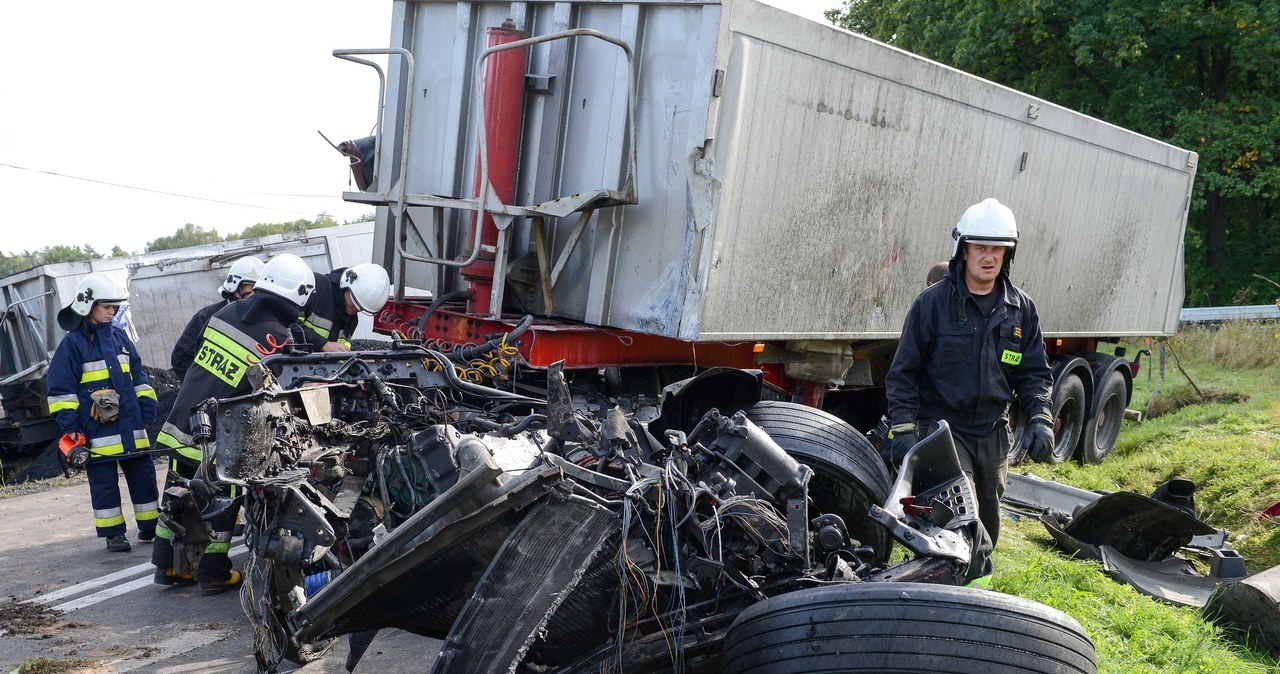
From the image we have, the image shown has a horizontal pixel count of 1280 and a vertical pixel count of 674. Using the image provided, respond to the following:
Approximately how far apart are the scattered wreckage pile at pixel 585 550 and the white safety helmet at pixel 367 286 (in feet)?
5.34

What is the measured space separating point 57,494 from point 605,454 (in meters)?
6.38

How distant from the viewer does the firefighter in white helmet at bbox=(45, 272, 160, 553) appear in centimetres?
586

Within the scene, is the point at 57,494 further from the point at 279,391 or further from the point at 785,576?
the point at 785,576

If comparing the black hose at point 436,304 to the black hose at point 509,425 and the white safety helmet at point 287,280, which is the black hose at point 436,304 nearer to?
the white safety helmet at point 287,280

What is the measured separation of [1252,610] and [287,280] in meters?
4.60

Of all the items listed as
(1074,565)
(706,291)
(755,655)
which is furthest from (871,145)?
(755,655)

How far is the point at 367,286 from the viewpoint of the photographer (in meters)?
5.60

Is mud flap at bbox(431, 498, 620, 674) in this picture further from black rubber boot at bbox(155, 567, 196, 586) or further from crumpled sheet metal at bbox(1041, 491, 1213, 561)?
crumpled sheet metal at bbox(1041, 491, 1213, 561)

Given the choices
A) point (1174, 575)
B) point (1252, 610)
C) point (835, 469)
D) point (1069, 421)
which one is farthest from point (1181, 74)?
point (835, 469)

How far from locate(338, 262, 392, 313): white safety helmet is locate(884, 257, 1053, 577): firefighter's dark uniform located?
284 cm

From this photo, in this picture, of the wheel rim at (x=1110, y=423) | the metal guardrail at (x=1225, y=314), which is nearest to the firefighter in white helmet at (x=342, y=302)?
the wheel rim at (x=1110, y=423)

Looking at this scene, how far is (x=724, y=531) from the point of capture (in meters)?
3.13

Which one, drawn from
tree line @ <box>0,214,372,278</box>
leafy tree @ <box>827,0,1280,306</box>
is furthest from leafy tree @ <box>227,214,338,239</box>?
leafy tree @ <box>827,0,1280,306</box>

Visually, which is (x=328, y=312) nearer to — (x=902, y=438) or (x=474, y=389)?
(x=474, y=389)
